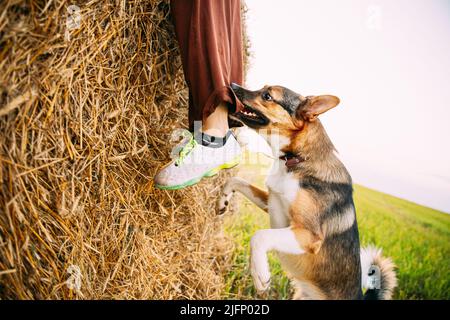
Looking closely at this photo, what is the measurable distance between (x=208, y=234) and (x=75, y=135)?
148 cm

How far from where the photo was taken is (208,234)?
264cm

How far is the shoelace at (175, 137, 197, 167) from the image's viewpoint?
1762mm

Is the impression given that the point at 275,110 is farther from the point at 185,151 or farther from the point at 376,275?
the point at 376,275

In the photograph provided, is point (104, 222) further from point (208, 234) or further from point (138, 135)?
point (208, 234)

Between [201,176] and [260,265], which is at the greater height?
[201,176]

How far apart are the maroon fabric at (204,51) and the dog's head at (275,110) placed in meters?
0.39

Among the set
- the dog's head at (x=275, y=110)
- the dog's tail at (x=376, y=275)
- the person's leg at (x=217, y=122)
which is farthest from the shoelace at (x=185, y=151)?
the dog's tail at (x=376, y=275)

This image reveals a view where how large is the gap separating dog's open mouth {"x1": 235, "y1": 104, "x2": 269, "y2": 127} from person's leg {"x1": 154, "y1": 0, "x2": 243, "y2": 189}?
1.16 ft

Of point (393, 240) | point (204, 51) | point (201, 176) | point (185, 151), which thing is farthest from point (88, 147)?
point (393, 240)

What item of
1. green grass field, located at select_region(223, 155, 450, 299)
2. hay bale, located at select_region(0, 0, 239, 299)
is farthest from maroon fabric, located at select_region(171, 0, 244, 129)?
green grass field, located at select_region(223, 155, 450, 299)

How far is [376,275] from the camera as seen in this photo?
8.25 ft

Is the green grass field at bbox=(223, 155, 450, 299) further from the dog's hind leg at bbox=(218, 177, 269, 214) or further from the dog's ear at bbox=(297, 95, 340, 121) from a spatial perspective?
the dog's ear at bbox=(297, 95, 340, 121)

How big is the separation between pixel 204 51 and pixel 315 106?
907mm
